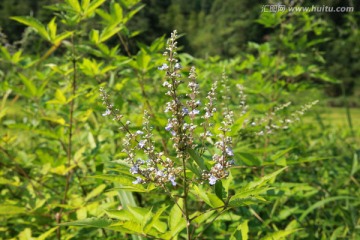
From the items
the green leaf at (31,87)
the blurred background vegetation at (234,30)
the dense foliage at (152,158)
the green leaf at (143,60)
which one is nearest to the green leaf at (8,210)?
the dense foliage at (152,158)

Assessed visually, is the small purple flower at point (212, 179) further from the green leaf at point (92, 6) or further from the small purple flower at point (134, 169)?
the green leaf at point (92, 6)

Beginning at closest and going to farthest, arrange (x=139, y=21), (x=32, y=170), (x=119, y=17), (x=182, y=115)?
(x=182, y=115)
(x=119, y=17)
(x=32, y=170)
(x=139, y=21)

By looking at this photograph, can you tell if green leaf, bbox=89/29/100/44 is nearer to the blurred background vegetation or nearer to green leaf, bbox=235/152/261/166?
green leaf, bbox=235/152/261/166

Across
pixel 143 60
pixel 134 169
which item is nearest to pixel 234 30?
pixel 143 60

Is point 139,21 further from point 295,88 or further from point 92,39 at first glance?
point 92,39

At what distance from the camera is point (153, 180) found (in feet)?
4.51

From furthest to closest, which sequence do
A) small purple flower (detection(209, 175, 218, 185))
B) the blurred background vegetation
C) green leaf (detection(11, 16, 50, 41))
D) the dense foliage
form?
the blurred background vegetation
green leaf (detection(11, 16, 50, 41))
the dense foliage
small purple flower (detection(209, 175, 218, 185))

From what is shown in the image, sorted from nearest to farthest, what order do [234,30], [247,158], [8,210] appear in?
[247,158]
[8,210]
[234,30]

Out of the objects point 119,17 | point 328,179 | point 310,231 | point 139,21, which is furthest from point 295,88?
point 139,21

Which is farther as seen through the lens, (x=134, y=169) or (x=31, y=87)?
(x=31, y=87)

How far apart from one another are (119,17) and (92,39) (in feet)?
0.84

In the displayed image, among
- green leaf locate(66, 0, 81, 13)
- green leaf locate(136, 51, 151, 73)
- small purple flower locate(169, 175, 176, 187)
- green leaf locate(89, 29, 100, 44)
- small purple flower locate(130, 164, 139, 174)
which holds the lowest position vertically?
small purple flower locate(169, 175, 176, 187)

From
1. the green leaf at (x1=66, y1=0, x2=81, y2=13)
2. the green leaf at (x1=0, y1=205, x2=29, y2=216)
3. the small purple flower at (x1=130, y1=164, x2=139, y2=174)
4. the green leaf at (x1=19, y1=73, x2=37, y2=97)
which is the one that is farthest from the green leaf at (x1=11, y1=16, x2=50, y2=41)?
the small purple flower at (x1=130, y1=164, x2=139, y2=174)

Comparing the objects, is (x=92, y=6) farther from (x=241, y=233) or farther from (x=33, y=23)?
(x=241, y=233)
